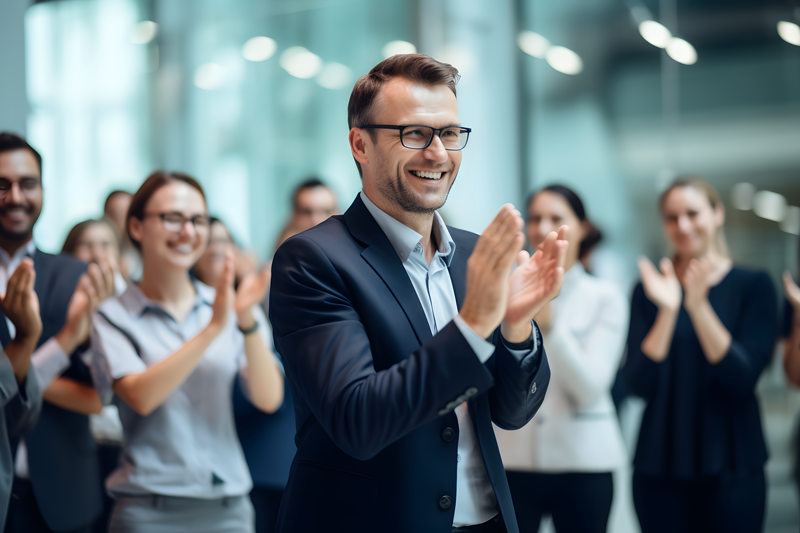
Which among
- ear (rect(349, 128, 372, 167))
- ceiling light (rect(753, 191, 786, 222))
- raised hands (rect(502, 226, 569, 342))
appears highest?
ceiling light (rect(753, 191, 786, 222))

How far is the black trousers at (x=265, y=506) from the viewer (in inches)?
109

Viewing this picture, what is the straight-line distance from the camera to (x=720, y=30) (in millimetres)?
4641

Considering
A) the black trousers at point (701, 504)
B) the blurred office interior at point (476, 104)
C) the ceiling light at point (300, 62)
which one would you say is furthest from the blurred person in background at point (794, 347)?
the ceiling light at point (300, 62)

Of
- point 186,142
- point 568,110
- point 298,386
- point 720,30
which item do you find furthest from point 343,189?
point 298,386

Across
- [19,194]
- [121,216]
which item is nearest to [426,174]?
[19,194]

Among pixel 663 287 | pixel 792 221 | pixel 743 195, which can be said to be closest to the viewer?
pixel 663 287

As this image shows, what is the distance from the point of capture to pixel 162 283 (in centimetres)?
249

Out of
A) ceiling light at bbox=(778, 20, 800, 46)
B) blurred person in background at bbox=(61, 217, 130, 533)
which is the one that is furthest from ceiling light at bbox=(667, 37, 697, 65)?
blurred person in background at bbox=(61, 217, 130, 533)

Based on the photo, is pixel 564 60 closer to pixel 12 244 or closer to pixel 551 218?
pixel 551 218

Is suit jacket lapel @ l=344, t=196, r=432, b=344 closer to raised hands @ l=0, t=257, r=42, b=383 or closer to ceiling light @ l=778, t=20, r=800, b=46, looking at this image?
raised hands @ l=0, t=257, r=42, b=383

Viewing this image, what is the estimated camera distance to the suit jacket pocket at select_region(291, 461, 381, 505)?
1288 mm

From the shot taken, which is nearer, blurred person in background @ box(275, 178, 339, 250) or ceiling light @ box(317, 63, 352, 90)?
blurred person in background @ box(275, 178, 339, 250)

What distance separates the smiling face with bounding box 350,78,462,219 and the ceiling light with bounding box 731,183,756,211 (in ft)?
12.6

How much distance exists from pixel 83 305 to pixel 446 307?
1.56 metres
